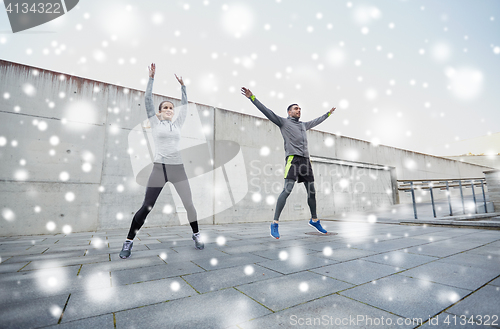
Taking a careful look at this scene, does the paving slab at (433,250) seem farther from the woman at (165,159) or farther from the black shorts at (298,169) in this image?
the woman at (165,159)

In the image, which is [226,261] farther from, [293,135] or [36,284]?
[293,135]

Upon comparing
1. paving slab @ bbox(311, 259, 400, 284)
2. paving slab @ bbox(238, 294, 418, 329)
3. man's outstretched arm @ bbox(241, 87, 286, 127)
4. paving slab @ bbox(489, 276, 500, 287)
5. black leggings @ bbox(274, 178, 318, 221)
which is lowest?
paving slab @ bbox(311, 259, 400, 284)

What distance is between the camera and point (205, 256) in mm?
2580

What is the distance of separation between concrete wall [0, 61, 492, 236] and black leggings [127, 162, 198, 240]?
11.4 ft

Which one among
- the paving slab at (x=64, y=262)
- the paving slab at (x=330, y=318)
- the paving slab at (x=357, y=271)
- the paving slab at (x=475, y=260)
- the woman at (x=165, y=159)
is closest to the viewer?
the paving slab at (x=330, y=318)

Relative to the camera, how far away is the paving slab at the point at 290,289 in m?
1.38

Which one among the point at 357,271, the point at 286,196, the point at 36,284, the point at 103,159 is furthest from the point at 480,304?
the point at 103,159

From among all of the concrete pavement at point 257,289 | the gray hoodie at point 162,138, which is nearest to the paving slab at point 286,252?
the concrete pavement at point 257,289

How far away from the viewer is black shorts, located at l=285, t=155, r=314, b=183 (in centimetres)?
375

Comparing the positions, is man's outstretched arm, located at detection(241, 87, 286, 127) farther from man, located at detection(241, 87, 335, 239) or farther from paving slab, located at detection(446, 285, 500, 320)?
paving slab, located at detection(446, 285, 500, 320)

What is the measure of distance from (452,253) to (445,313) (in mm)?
1718

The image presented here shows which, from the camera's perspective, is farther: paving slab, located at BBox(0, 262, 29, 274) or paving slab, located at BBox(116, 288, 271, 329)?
paving slab, located at BBox(0, 262, 29, 274)

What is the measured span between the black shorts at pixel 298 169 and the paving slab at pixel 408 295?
2.18 metres

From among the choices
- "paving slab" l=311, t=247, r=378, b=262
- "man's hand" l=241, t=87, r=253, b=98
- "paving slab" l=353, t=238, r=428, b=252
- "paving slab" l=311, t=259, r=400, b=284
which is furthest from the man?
"paving slab" l=311, t=259, r=400, b=284
